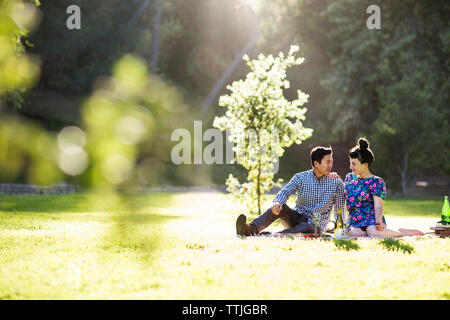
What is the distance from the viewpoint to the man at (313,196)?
9.66 metres

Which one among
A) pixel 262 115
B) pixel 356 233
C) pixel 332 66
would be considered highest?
pixel 332 66

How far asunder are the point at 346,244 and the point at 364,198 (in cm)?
153

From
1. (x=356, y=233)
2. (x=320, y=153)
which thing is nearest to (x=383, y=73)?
(x=320, y=153)

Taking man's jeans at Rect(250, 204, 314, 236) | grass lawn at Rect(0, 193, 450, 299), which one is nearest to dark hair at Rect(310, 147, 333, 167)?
man's jeans at Rect(250, 204, 314, 236)

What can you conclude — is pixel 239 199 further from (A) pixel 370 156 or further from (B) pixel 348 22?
(B) pixel 348 22

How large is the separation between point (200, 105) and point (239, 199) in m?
27.0

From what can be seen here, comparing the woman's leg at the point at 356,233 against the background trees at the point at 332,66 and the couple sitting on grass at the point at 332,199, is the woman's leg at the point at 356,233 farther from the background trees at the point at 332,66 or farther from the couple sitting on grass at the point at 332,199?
the background trees at the point at 332,66

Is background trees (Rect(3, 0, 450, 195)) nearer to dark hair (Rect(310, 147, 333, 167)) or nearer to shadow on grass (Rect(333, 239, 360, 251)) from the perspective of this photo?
dark hair (Rect(310, 147, 333, 167))

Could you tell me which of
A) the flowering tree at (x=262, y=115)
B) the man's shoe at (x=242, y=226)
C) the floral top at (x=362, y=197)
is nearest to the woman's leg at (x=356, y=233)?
the floral top at (x=362, y=197)

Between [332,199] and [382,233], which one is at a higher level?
[332,199]

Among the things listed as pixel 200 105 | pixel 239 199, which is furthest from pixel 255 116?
pixel 200 105

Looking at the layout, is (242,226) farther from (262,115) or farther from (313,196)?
(262,115)

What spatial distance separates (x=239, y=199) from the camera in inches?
706

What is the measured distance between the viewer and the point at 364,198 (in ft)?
31.8
